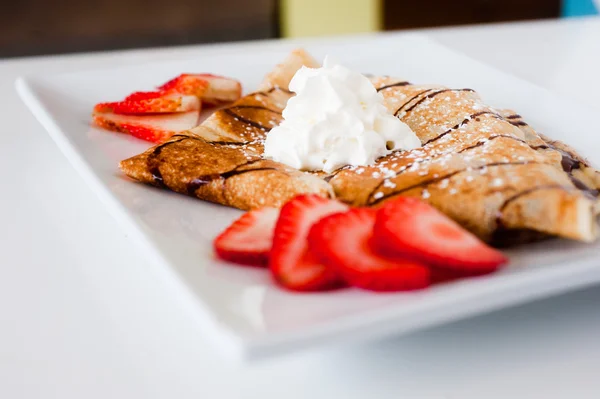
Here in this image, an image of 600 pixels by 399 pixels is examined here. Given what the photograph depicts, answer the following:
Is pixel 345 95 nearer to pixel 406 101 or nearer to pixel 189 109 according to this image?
pixel 406 101

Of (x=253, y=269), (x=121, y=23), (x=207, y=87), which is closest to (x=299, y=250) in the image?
(x=253, y=269)

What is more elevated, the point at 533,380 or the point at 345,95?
the point at 345,95

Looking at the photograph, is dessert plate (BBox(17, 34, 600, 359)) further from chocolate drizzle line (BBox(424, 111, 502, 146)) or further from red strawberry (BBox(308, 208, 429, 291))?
chocolate drizzle line (BBox(424, 111, 502, 146))

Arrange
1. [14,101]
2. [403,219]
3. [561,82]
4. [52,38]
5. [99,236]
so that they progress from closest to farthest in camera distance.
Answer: [403,219] → [99,236] → [14,101] → [561,82] → [52,38]

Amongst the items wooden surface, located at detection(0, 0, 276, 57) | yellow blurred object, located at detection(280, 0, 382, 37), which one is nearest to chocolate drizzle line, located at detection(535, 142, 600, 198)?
wooden surface, located at detection(0, 0, 276, 57)

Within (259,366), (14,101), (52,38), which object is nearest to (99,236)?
(259,366)

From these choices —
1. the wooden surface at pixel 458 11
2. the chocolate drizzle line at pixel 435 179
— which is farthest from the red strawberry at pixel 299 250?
the wooden surface at pixel 458 11

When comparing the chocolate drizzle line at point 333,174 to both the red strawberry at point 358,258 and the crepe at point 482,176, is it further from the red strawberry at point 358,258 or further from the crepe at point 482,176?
the red strawberry at point 358,258
